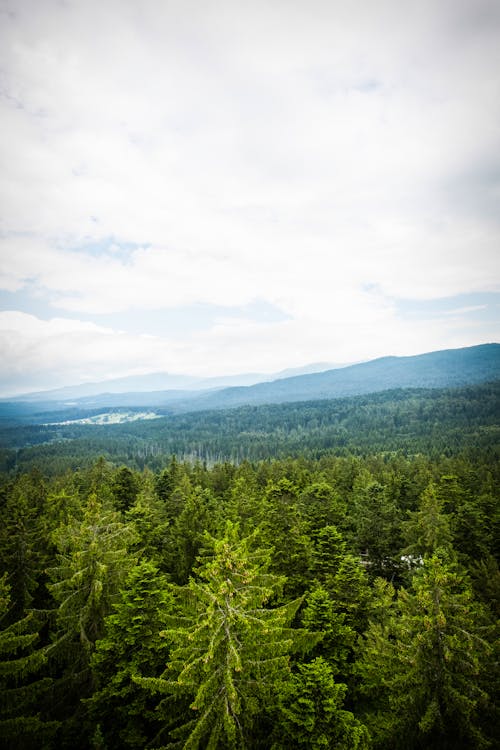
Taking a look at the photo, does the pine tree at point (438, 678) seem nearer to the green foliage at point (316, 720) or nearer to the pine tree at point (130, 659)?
the green foliage at point (316, 720)

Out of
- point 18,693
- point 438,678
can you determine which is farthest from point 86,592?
point 438,678

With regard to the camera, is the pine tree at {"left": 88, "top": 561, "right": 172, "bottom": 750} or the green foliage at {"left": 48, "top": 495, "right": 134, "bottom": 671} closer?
the pine tree at {"left": 88, "top": 561, "right": 172, "bottom": 750}

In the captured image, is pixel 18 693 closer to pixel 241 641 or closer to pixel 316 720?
pixel 241 641

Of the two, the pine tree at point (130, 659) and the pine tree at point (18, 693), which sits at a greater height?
the pine tree at point (18, 693)

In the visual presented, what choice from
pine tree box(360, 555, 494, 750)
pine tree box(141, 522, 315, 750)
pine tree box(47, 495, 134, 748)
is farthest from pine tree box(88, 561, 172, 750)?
pine tree box(360, 555, 494, 750)

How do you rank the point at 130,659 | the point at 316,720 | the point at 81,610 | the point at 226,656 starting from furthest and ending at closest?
1. the point at 81,610
2. the point at 130,659
3. the point at 316,720
4. the point at 226,656

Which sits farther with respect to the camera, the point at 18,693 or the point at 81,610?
the point at 81,610

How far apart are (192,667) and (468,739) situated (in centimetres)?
858

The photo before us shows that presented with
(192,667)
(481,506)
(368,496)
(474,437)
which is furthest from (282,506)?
(474,437)

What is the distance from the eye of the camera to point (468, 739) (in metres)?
10.0

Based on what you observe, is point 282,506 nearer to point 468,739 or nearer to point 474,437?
point 468,739

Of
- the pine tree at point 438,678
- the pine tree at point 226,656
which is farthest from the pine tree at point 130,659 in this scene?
the pine tree at point 438,678

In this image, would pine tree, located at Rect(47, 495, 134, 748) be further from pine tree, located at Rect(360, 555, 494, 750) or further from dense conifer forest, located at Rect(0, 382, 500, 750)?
pine tree, located at Rect(360, 555, 494, 750)

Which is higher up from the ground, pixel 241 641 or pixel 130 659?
pixel 241 641
